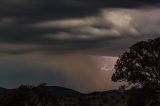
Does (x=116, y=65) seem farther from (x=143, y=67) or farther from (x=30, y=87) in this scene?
(x=30, y=87)

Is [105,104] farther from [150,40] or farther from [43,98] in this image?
[150,40]

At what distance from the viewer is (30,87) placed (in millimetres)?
89375

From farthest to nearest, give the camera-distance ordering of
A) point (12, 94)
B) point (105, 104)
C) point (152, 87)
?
point (105, 104) < point (12, 94) < point (152, 87)

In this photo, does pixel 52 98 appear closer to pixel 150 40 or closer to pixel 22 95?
pixel 22 95

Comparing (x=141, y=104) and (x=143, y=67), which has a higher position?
(x=143, y=67)

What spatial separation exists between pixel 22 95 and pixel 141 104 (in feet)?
87.7

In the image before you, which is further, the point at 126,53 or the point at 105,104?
the point at 105,104

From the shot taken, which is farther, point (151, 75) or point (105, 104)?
point (105, 104)

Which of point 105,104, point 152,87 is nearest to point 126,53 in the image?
point 152,87

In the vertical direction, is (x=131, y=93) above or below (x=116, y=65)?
below

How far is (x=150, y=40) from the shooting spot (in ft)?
241

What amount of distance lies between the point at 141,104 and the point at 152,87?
2998 mm

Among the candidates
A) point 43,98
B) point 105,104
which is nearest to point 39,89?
point 43,98

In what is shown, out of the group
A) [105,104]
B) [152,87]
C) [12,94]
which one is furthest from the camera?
[105,104]
